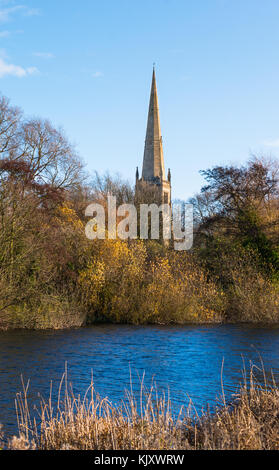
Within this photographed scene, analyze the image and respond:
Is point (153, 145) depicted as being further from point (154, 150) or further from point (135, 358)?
point (135, 358)

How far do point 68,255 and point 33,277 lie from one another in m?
3.18

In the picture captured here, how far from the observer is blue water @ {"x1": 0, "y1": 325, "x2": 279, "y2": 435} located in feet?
47.9

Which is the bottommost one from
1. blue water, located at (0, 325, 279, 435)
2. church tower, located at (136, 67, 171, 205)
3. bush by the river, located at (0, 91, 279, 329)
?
blue water, located at (0, 325, 279, 435)

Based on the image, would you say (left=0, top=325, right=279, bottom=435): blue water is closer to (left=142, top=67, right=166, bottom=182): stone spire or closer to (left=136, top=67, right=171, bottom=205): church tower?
(left=136, top=67, right=171, bottom=205): church tower

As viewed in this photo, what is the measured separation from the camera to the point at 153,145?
85.8m

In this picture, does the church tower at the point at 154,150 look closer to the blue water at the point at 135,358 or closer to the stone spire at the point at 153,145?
the stone spire at the point at 153,145

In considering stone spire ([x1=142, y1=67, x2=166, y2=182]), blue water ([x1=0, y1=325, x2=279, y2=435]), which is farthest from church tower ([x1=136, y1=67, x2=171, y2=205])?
blue water ([x1=0, y1=325, x2=279, y2=435])

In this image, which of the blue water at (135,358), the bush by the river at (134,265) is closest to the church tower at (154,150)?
the bush by the river at (134,265)

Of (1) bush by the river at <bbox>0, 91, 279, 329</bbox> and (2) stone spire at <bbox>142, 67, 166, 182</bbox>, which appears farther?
(2) stone spire at <bbox>142, 67, 166, 182</bbox>

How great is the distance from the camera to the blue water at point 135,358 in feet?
47.9

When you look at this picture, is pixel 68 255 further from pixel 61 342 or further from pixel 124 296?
pixel 61 342

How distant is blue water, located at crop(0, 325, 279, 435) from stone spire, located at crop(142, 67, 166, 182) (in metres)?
59.1

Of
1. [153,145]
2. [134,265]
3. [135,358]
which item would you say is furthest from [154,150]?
[135,358]
